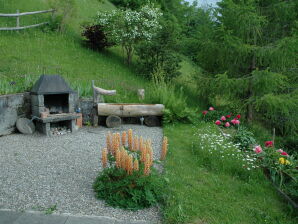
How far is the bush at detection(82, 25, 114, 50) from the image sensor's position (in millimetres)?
13727

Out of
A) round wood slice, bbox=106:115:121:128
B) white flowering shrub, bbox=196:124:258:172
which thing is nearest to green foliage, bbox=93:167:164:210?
white flowering shrub, bbox=196:124:258:172

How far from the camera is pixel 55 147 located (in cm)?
604

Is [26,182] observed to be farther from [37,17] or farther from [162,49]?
[37,17]

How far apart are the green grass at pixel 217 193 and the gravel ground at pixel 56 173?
0.43m

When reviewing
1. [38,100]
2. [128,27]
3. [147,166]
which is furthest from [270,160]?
[128,27]

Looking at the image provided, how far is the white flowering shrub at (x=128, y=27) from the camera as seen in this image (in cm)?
1306

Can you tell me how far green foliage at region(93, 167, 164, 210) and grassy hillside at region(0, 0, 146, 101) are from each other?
459cm

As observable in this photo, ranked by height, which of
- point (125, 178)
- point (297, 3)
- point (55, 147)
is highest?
point (297, 3)

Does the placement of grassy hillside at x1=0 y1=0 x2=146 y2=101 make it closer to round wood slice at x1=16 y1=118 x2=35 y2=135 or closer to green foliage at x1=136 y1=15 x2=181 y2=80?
round wood slice at x1=16 y1=118 x2=35 y2=135

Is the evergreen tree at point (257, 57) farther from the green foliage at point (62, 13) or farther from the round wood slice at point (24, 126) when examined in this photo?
the green foliage at point (62, 13)

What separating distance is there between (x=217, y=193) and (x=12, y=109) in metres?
5.38

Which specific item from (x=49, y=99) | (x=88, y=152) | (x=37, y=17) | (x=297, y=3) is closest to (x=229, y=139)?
(x=88, y=152)

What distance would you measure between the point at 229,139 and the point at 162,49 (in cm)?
643

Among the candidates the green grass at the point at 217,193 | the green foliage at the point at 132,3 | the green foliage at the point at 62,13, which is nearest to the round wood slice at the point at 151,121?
the green grass at the point at 217,193
